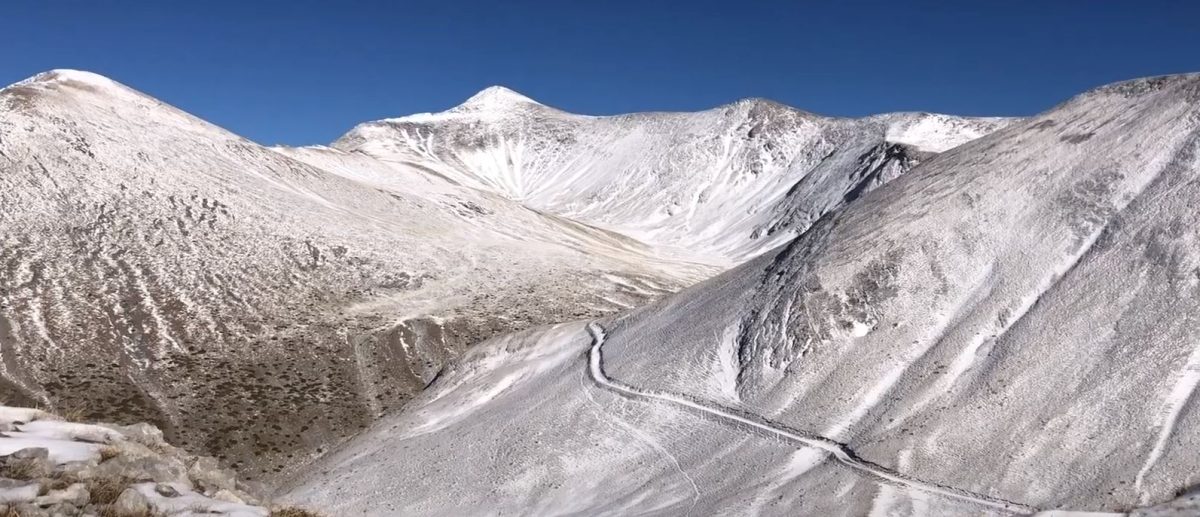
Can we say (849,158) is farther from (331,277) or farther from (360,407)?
(360,407)

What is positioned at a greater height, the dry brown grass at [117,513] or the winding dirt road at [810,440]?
the dry brown grass at [117,513]

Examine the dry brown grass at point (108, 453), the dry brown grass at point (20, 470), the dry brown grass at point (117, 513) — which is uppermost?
the dry brown grass at point (20, 470)

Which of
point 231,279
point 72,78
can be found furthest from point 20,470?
point 72,78

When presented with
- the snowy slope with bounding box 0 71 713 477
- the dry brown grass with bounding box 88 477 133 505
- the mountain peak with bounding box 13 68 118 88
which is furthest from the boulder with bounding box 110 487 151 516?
the mountain peak with bounding box 13 68 118 88

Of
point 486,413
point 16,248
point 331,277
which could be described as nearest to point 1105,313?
point 486,413

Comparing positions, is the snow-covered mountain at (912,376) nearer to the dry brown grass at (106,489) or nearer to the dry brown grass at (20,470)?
the dry brown grass at (106,489)

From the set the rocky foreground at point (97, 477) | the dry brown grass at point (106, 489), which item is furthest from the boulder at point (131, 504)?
the dry brown grass at point (106, 489)

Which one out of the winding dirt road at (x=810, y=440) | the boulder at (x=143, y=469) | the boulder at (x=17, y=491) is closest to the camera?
the boulder at (x=17, y=491)
